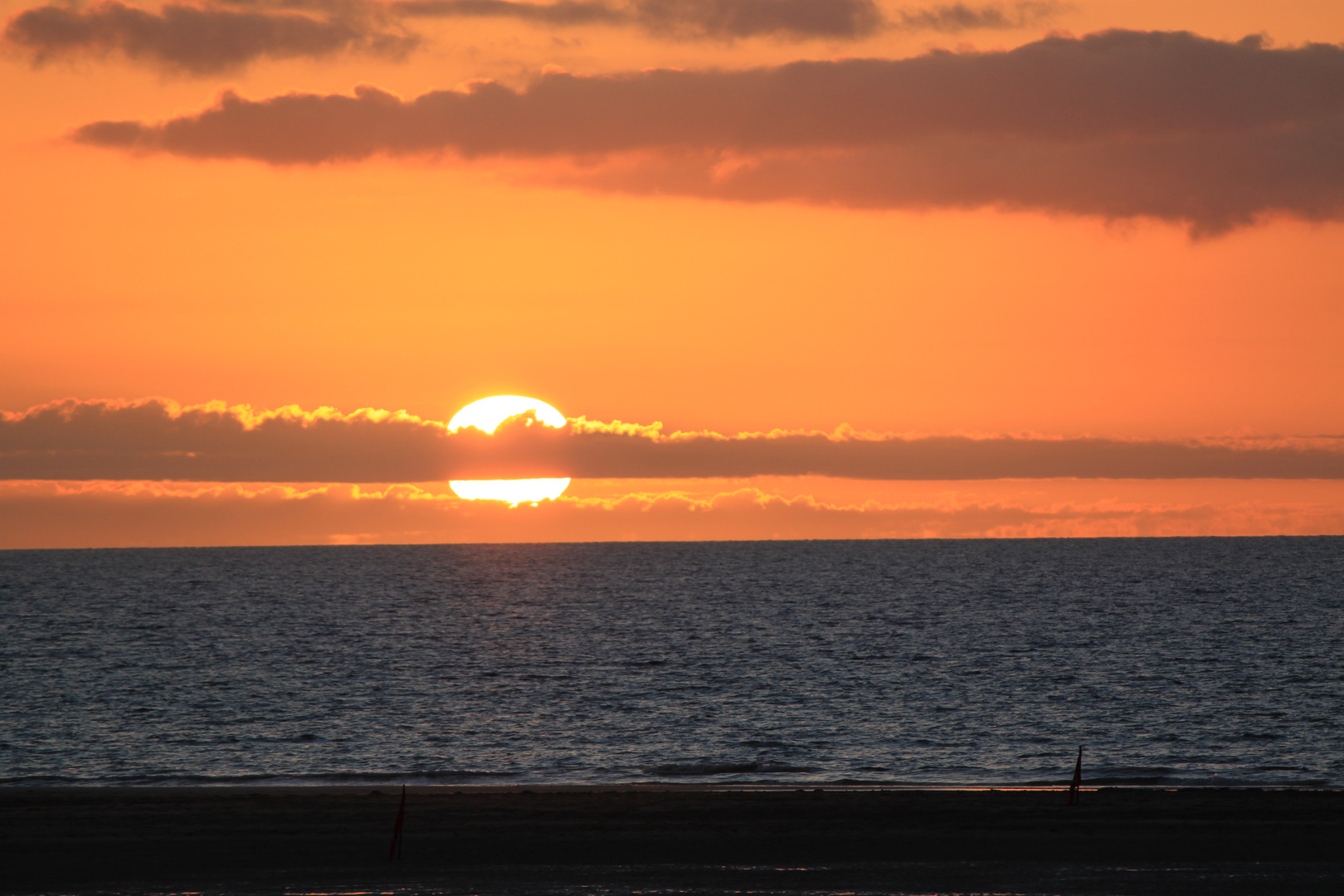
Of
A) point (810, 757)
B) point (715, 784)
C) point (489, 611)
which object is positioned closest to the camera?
point (715, 784)

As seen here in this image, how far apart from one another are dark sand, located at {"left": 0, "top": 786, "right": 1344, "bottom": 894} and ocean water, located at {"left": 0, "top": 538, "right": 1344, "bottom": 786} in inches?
241

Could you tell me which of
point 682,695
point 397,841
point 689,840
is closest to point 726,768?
point 689,840

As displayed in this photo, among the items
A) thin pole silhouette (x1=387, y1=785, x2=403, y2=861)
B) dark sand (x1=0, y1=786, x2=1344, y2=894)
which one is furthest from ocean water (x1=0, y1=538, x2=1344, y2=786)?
thin pole silhouette (x1=387, y1=785, x2=403, y2=861)

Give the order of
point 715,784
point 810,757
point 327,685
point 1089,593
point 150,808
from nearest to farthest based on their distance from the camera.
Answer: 1. point 150,808
2. point 715,784
3. point 810,757
4. point 327,685
5. point 1089,593

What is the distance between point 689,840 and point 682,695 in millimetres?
32156

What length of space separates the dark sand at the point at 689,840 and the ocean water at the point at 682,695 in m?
6.13

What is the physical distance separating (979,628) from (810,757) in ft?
197

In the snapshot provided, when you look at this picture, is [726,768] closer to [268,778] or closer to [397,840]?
[268,778]

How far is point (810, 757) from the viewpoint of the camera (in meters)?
44.9

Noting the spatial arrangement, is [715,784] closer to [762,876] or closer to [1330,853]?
[762,876]

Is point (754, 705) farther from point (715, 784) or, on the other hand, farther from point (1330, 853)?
point (1330, 853)

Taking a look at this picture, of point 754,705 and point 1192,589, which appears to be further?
point 1192,589

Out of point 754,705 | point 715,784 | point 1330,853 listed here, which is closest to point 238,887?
point 715,784

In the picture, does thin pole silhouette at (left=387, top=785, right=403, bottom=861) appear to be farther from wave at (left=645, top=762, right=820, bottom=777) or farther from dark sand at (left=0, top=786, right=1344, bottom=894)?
wave at (left=645, top=762, right=820, bottom=777)
